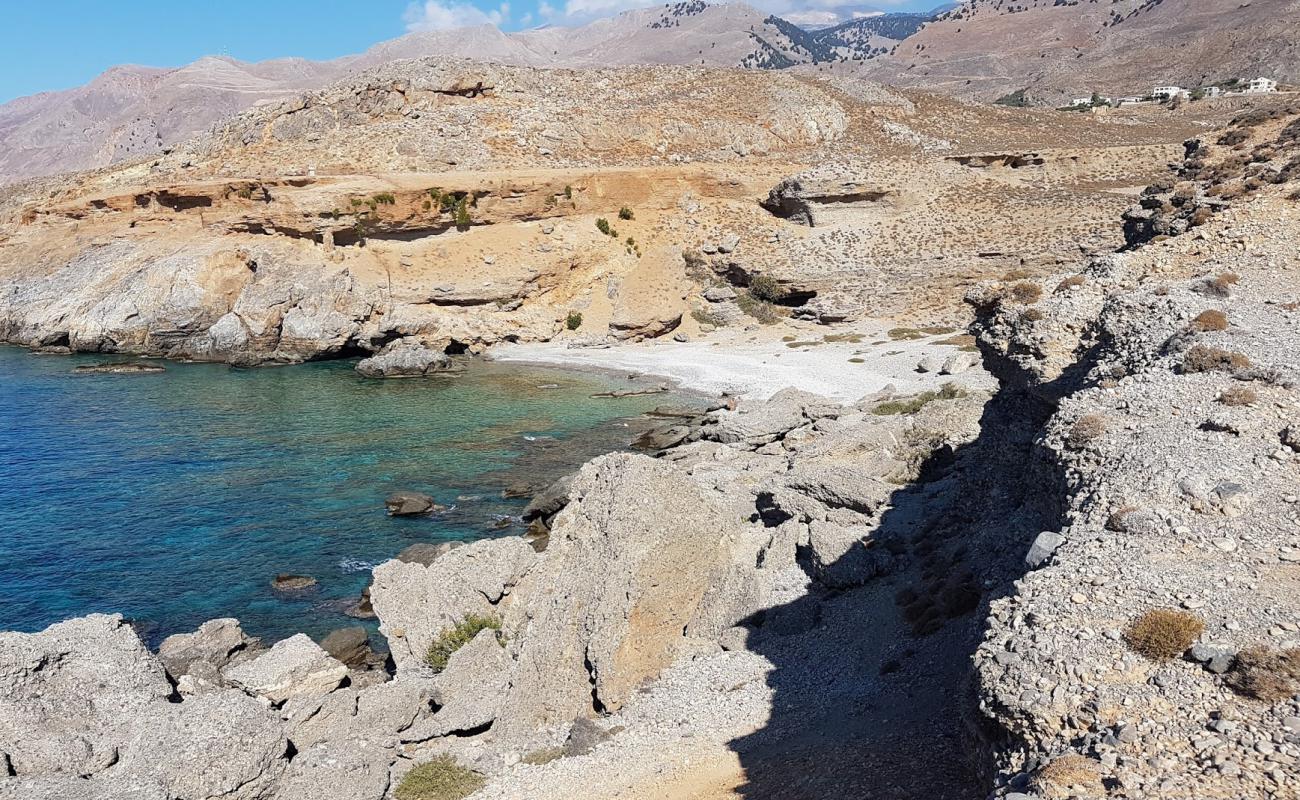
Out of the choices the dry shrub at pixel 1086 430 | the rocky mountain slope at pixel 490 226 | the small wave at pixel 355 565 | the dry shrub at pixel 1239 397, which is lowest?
the small wave at pixel 355 565

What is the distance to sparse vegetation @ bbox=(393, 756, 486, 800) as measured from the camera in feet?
41.0

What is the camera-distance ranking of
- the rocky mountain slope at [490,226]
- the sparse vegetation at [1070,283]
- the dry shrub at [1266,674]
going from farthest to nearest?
the rocky mountain slope at [490,226]
the sparse vegetation at [1070,283]
the dry shrub at [1266,674]

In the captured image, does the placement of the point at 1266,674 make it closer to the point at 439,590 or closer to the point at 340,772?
the point at 340,772

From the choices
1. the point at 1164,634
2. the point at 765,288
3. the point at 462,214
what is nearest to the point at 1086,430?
the point at 1164,634

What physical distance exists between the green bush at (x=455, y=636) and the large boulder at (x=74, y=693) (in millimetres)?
4531

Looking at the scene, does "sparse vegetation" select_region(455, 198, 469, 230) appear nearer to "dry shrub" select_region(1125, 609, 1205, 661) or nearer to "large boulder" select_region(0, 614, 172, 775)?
"large boulder" select_region(0, 614, 172, 775)

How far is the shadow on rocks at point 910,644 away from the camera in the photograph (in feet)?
34.6

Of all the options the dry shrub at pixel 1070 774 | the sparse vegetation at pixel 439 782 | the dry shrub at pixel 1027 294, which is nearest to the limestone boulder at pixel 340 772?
the sparse vegetation at pixel 439 782

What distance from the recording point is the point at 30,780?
11.2 metres

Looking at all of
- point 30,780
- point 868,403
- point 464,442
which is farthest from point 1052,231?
point 30,780

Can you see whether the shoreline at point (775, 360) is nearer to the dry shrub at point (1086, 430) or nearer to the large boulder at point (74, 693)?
the dry shrub at point (1086, 430)

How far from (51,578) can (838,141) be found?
6221 centimetres

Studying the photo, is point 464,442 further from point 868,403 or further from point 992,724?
point 992,724

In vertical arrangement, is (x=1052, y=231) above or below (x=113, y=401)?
above
